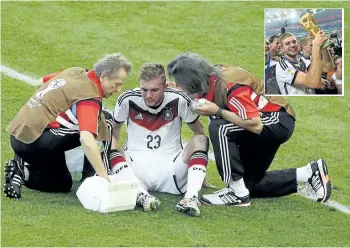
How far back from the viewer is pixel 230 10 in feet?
47.4

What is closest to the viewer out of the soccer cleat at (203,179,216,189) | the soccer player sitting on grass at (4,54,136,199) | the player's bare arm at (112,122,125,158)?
the soccer player sitting on grass at (4,54,136,199)

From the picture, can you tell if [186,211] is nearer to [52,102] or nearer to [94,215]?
[94,215]

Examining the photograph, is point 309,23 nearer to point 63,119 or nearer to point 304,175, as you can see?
point 304,175

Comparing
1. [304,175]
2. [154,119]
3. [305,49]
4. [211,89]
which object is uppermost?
[305,49]

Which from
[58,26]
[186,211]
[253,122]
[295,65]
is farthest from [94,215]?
[58,26]

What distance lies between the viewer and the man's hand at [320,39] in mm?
8875

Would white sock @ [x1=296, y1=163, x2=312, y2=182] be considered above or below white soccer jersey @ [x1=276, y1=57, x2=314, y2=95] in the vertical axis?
below

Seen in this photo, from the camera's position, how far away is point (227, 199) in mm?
9086

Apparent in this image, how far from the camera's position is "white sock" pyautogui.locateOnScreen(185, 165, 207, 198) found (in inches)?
351

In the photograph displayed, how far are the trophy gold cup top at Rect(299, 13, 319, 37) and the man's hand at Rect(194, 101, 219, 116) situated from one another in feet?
2.96

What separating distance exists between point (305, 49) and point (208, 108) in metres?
0.87

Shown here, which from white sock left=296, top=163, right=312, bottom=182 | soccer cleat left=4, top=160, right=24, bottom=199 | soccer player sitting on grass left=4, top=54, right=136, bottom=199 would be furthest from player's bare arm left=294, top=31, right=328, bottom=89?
soccer cleat left=4, top=160, right=24, bottom=199

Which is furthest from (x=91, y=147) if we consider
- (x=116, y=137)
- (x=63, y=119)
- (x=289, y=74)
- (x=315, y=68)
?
(x=315, y=68)

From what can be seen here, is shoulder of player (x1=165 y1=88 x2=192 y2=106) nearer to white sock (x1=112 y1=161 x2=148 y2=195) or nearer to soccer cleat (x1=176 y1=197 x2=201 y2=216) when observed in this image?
white sock (x1=112 y1=161 x2=148 y2=195)
